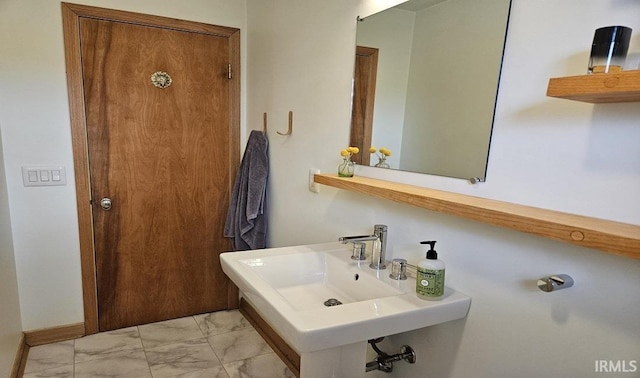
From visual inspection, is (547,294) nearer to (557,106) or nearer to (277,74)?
(557,106)

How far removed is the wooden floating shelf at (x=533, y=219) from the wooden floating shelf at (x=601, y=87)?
26 cm

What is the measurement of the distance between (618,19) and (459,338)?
36.7 inches

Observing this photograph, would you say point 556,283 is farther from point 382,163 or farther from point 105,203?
point 105,203

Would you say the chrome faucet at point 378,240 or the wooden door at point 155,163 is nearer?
the chrome faucet at point 378,240

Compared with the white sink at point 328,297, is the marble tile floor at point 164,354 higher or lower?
lower

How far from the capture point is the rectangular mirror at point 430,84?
3.51 feet

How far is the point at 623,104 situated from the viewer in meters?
0.78

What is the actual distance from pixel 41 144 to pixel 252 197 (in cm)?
127

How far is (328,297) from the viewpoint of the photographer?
4.79 ft

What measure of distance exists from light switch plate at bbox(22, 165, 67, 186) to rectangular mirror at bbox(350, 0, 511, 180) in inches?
72.3

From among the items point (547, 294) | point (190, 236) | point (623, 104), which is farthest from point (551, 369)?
point (190, 236)

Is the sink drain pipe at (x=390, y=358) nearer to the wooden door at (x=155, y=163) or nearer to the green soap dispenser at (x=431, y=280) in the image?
the green soap dispenser at (x=431, y=280)

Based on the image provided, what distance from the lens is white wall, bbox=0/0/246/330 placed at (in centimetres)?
208

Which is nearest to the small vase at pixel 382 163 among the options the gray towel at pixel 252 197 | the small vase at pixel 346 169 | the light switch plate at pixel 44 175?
the small vase at pixel 346 169
